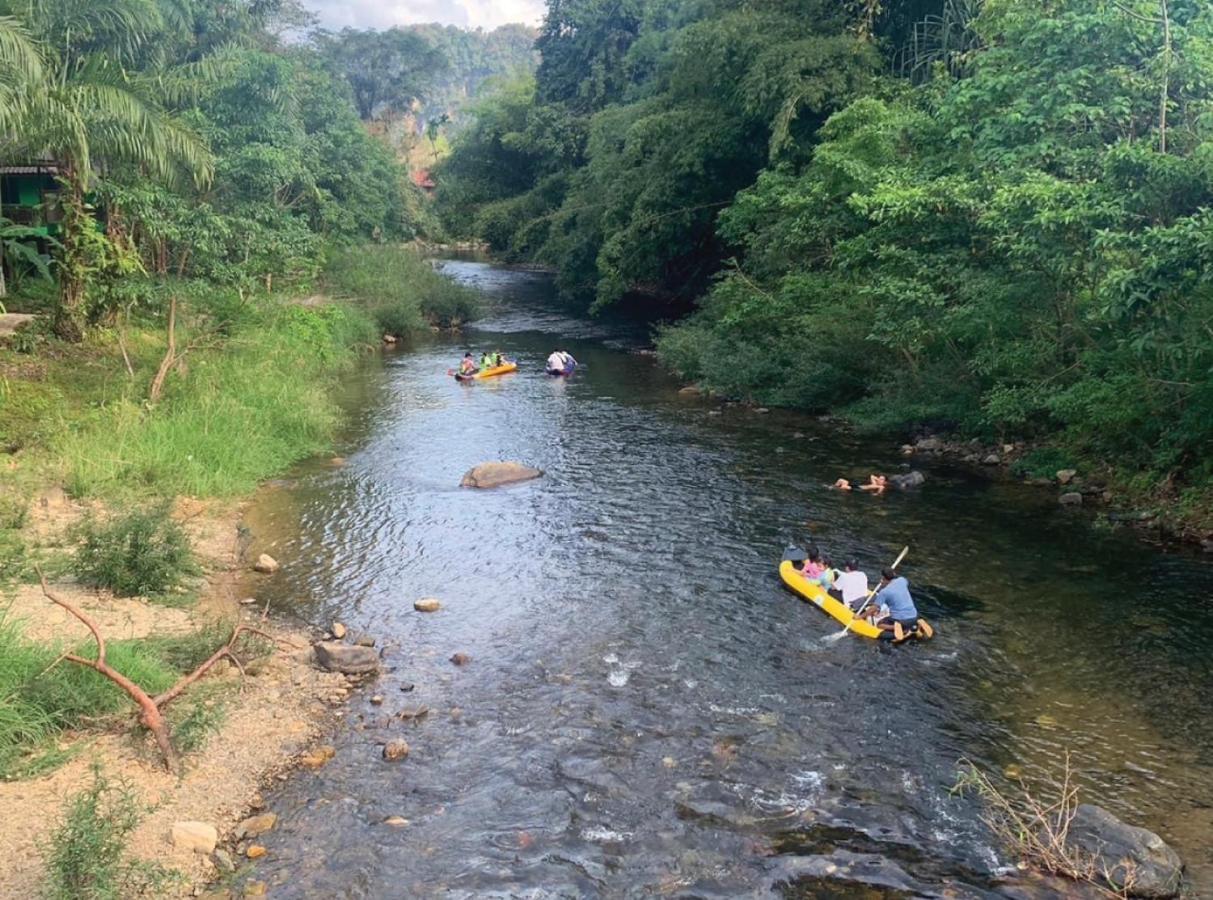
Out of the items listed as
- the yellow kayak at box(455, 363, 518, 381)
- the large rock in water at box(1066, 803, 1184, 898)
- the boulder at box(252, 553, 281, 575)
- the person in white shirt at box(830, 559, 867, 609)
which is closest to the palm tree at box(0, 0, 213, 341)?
the boulder at box(252, 553, 281, 575)

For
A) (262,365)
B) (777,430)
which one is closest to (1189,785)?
(777,430)

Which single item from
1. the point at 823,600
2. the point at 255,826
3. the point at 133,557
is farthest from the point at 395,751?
the point at 823,600

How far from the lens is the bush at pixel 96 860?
589 cm

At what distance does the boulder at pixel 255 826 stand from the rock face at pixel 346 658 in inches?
94.4

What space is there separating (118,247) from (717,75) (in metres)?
16.9

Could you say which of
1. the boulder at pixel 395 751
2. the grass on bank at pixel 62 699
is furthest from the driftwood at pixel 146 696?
the boulder at pixel 395 751

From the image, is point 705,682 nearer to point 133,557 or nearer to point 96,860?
point 96,860

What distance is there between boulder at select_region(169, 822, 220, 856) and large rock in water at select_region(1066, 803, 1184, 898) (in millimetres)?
6156

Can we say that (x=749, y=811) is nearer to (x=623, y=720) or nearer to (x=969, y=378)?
(x=623, y=720)

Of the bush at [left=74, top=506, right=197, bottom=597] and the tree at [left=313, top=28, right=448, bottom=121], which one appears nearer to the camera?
the bush at [left=74, top=506, right=197, bottom=597]

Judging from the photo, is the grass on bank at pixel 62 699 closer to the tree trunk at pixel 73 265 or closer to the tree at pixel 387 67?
the tree trunk at pixel 73 265

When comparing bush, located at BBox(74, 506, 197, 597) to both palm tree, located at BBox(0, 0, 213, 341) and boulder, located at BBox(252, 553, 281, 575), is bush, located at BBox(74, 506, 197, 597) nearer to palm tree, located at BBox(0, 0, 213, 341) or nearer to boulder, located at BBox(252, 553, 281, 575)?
boulder, located at BBox(252, 553, 281, 575)

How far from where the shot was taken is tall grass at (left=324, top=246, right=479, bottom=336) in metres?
32.6

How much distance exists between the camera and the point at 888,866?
7008mm
